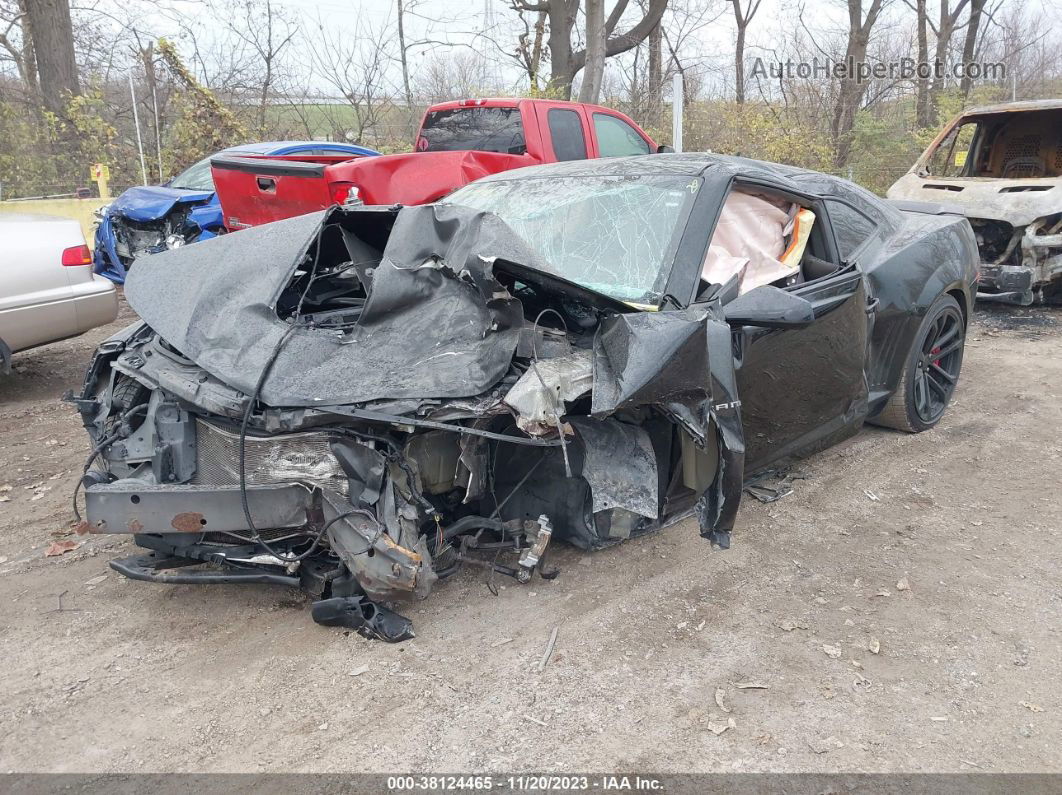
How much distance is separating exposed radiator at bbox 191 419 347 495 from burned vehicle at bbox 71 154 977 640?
0.01m

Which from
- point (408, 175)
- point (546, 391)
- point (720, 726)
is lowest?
point (720, 726)

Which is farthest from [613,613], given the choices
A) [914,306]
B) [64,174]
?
[64,174]

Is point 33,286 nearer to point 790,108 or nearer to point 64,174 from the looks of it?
point 64,174

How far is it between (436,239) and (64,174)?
12675mm

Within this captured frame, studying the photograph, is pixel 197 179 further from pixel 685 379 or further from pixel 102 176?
pixel 685 379

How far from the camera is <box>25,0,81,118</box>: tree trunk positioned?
45.5 feet

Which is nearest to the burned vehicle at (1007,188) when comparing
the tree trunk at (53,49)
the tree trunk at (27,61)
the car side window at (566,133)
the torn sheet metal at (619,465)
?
the car side window at (566,133)

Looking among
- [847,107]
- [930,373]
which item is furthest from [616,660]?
[847,107]

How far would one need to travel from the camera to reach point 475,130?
766 cm

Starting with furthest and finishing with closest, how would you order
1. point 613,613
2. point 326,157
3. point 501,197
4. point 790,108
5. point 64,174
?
1. point 790,108
2. point 64,174
3. point 326,157
4. point 501,197
5. point 613,613

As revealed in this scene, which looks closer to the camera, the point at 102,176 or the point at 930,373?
the point at 930,373

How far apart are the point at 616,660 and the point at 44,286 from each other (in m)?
4.79

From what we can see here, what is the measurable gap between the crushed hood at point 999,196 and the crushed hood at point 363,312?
6019 millimetres

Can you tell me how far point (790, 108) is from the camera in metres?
15.9
